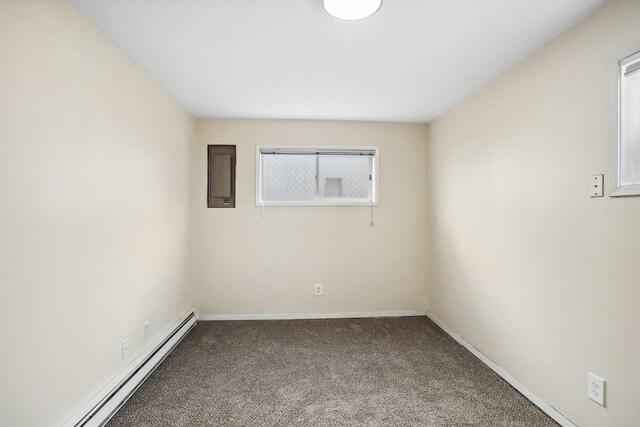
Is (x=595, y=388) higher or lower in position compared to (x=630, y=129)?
lower

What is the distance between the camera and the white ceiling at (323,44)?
1711 millimetres

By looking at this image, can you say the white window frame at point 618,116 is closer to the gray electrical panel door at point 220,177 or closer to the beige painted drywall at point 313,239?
the beige painted drywall at point 313,239

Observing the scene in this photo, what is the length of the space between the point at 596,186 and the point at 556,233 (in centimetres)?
36

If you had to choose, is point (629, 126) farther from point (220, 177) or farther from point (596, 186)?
point (220, 177)

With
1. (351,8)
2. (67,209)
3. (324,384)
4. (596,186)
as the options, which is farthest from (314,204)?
(596,186)

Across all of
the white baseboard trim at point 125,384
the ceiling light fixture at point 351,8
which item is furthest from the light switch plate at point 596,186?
the white baseboard trim at point 125,384

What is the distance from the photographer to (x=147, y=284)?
2.59 metres

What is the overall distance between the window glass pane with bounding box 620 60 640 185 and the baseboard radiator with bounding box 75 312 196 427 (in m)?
2.92

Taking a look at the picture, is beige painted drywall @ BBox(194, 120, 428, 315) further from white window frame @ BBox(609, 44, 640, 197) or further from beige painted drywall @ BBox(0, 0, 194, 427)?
white window frame @ BBox(609, 44, 640, 197)

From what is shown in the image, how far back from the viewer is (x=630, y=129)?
1553 millimetres

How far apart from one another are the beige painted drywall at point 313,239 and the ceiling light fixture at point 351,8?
207cm

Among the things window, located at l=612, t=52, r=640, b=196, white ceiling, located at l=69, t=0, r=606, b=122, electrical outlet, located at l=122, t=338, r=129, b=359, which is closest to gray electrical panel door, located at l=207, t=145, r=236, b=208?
white ceiling, located at l=69, t=0, r=606, b=122

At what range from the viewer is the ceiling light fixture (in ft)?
5.32

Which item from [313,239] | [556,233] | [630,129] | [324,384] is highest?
[630,129]
